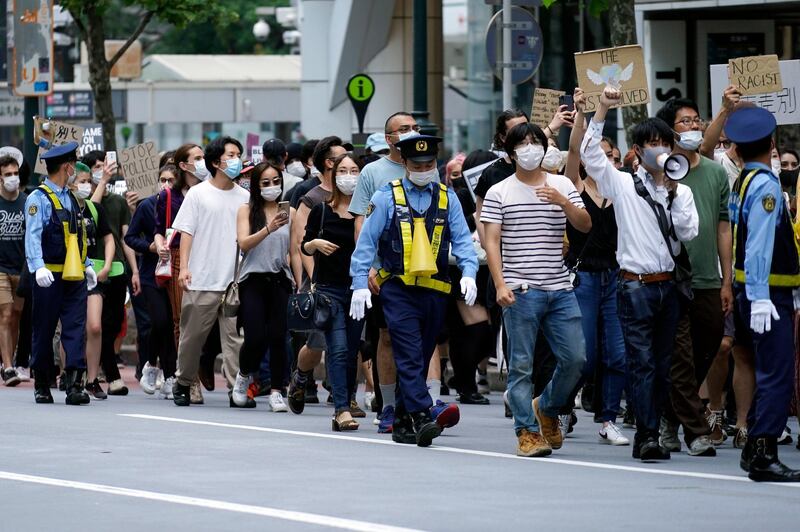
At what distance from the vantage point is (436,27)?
32250 mm

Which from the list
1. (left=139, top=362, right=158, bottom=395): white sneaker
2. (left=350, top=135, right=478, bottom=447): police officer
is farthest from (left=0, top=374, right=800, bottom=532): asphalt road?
(left=139, top=362, right=158, bottom=395): white sneaker

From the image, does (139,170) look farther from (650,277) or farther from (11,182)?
(650,277)

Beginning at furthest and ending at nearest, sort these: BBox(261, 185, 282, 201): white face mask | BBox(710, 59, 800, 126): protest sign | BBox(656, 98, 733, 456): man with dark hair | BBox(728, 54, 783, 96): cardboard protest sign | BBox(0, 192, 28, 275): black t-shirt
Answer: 1. BBox(0, 192, 28, 275): black t-shirt
2. BBox(261, 185, 282, 201): white face mask
3. BBox(710, 59, 800, 126): protest sign
4. BBox(728, 54, 783, 96): cardboard protest sign
5. BBox(656, 98, 733, 456): man with dark hair

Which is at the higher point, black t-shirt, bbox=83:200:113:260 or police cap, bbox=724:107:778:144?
police cap, bbox=724:107:778:144

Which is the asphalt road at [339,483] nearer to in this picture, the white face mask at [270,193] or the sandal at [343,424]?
the sandal at [343,424]

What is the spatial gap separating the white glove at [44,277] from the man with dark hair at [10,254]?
217 centimetres

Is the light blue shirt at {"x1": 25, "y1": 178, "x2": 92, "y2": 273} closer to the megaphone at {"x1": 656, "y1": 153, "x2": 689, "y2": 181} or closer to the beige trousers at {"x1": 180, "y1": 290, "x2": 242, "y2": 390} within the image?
the beige trousers at {"x1": 180, "y1": 290, "x2": 242, "y2": 390}

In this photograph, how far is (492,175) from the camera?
12477 mm

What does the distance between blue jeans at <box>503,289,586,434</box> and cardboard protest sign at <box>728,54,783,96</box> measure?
1.97 meters

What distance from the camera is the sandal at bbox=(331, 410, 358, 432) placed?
40.3 ft

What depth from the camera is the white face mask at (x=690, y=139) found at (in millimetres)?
11062

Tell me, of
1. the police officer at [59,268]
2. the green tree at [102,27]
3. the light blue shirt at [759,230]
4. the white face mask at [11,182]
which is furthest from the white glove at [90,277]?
the green tree at [102,27]

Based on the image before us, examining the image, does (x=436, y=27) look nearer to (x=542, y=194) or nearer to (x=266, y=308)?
(x=266, y=308)

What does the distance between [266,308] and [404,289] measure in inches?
123
